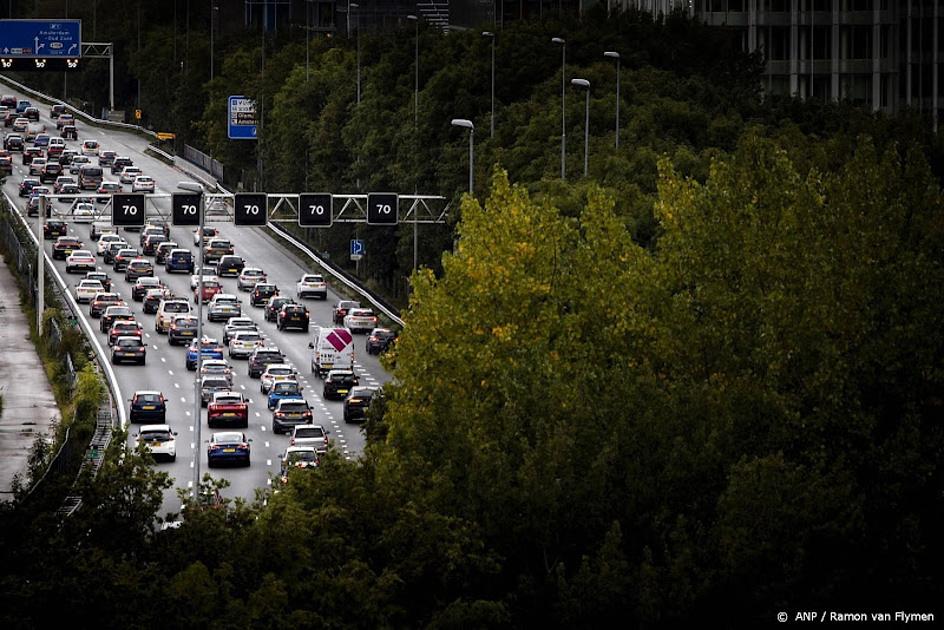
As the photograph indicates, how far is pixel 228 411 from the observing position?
80938mm

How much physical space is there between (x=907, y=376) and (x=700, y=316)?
5.32 meters

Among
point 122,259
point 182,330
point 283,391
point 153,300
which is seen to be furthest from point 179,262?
point 283,391

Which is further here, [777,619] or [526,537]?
[526,537]

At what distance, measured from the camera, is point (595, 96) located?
10869cm

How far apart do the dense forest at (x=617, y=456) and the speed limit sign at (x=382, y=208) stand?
26265 millimetres

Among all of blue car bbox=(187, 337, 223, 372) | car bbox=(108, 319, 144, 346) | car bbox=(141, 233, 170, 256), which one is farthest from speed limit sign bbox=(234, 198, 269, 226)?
car bbox=(141, 233, 170, 256)

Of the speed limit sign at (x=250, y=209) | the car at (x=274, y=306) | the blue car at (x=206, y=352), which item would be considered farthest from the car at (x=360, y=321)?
the speed limit sign at (x=250, y=209)

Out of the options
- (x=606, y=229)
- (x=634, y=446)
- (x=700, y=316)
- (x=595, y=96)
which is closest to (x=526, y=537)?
(x=634, y=446)

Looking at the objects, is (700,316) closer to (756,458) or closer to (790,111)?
(756,458)

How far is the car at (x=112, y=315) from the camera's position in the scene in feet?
341

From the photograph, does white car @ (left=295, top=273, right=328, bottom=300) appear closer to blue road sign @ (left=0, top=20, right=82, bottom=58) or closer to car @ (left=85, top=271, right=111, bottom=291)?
car @ (left=85, top=271, right=111, bottom=291)

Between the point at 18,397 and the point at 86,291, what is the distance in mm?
20606

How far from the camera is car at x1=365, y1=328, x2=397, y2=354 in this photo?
322ft

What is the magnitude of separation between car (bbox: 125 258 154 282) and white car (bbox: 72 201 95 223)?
1338cm
